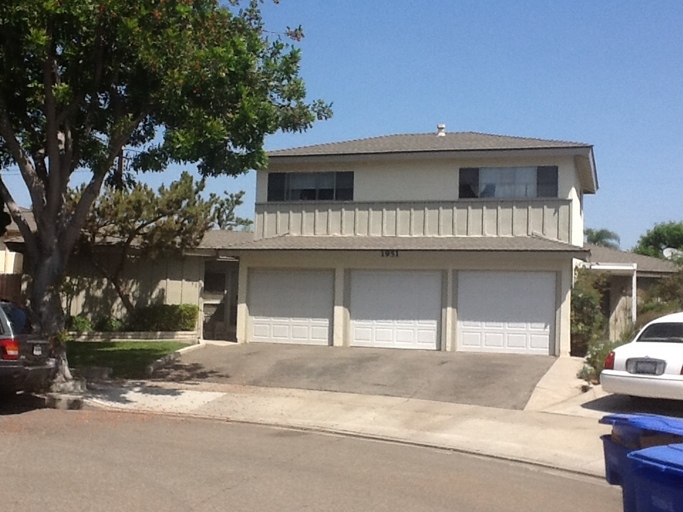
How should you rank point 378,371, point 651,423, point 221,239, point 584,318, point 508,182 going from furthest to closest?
1. point 221,239
2. point 508,182
3. point 584,318
4. point 378,371
5. point 651,423

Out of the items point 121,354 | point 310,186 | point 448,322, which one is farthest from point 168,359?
point 448,322

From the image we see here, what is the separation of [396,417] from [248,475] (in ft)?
16.6

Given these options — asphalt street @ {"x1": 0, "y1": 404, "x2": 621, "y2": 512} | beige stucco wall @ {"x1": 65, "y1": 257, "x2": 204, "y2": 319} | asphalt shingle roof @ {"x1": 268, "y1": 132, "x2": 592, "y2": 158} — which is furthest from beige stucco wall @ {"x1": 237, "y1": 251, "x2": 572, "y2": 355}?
asphalt street @ {"x1": 0, "y1": 404, "x2": 621, "y2": 512}

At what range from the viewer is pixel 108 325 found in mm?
24031

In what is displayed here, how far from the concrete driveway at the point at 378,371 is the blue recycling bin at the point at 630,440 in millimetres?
8520

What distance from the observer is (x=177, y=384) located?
54.0ft

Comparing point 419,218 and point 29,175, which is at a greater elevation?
point 419,218

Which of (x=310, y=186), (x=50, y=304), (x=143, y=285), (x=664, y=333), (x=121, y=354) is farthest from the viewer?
(x=143, y=285)

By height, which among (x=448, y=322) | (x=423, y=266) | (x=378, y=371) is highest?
(x=423, y=266)

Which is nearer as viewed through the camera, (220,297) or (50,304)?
(50,304)

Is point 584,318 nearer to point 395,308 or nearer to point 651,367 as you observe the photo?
point 395,308

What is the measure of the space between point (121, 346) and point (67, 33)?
10.5 metres

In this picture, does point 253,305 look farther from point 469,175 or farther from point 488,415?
point 488,415

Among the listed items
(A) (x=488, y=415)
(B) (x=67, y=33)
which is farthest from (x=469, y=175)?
(B) (x=67, y=33)
